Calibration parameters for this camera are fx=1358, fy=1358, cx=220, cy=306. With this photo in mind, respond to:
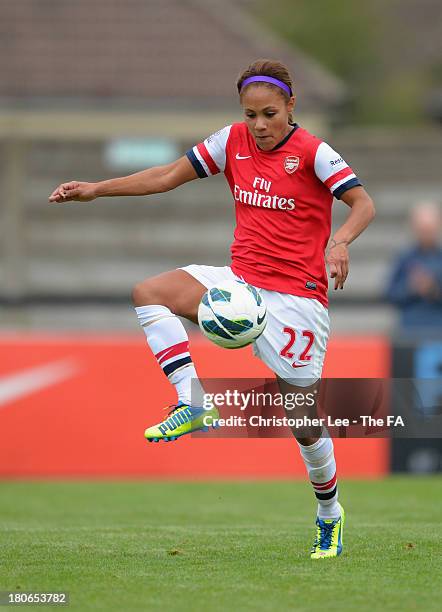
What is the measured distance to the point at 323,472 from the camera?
7988 millimetres

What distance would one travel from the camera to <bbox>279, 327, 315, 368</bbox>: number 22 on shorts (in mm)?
7703

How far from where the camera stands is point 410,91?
116 ft

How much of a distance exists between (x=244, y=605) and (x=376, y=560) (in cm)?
157

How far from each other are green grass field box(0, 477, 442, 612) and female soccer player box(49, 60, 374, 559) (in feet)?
2.15

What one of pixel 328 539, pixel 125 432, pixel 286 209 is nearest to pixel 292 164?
pixel 286 209

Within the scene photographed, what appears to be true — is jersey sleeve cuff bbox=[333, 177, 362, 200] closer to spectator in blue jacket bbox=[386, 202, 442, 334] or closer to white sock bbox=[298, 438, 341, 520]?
white sock bbox=[298, 438, 341, 520]

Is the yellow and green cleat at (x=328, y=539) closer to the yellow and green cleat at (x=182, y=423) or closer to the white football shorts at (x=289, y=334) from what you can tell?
the white football shorts at (x=289, y=334)

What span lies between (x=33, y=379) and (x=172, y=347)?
6.28 m

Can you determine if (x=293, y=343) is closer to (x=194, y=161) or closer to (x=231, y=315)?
(x=231, y=315)

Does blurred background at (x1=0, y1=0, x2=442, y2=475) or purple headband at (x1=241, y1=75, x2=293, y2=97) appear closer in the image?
purple headband at (x1=241, y1=75, x2=293, y2=97)

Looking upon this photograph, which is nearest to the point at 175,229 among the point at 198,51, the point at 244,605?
the point at 198,51

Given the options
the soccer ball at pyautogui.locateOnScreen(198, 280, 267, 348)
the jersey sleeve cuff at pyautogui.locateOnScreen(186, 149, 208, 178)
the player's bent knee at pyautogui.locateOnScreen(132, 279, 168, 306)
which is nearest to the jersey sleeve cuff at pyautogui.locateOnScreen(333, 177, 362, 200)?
the soccer ball at pyautogui.locateOnScreen(198, 280, 267, 348)

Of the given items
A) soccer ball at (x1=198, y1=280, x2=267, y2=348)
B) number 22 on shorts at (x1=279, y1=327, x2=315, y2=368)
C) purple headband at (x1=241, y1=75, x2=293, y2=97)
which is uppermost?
purple headband at (x1=241, y1=75, x2=293, y2=97)

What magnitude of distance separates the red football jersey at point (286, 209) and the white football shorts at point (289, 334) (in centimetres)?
7
